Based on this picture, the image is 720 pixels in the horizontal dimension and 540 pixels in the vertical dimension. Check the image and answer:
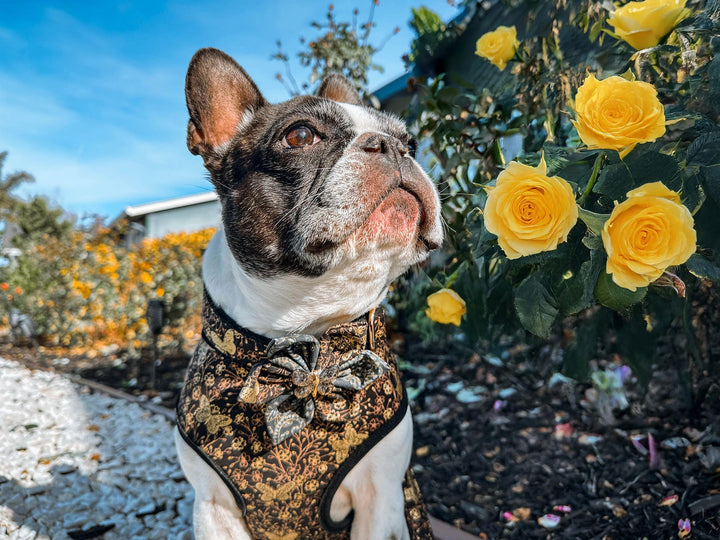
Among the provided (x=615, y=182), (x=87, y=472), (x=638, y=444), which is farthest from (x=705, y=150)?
(x=87, y=472)

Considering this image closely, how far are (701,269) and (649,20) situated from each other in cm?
73

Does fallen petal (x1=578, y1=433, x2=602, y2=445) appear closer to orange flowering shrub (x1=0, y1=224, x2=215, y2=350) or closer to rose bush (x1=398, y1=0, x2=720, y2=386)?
rose bush (x1=398, y1=0, x2=720, y2=386)

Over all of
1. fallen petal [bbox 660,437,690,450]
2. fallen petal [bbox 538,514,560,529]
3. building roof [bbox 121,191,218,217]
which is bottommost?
building roof [bbox 121,191,218,217]

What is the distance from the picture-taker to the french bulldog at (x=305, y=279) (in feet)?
4.66

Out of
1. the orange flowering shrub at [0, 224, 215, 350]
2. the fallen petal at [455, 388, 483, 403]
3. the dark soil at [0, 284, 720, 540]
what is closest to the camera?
the dark soil at [0, 284, 720, 540]

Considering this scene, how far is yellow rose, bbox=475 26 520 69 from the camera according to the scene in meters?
2.08

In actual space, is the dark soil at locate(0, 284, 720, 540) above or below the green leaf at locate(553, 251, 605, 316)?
below

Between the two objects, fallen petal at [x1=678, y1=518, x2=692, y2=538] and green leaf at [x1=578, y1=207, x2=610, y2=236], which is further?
fallen petal at [x1=678, y1=518, x2=692, y2=538]

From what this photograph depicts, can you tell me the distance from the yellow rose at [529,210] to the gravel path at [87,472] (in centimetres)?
218

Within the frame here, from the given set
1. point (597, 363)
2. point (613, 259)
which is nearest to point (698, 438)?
point (597, 363)

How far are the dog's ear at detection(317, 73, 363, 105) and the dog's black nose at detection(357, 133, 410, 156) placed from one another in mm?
826

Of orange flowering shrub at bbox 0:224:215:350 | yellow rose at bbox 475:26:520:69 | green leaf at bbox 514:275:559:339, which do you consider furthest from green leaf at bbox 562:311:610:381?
orange flowering shrub at bbox 0:224:215:350

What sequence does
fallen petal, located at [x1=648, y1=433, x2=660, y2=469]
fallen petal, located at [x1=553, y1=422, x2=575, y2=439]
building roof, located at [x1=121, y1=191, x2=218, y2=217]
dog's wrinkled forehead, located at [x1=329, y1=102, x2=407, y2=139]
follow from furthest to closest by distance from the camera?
building roof, located at [x1=121, y1=191, x2=218, y2=217], fallen petal, located at [x1=553, y1=422, x2=575, y2=439], fallen petal, located at [x1=648, y1=433, x2=660, y2=469], dog's wrinkled forehead, located at [x1=329, y1=102, x2=407, y2=139]

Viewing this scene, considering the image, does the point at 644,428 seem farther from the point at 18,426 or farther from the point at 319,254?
the point at 18,426
